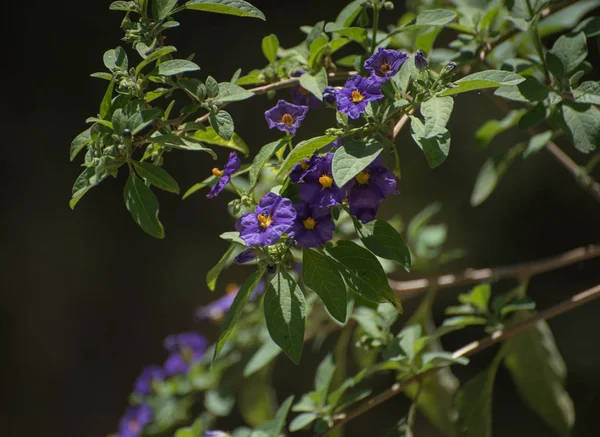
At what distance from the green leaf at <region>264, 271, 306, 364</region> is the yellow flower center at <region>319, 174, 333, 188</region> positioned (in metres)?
0.16

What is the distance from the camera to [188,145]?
885 millimetres

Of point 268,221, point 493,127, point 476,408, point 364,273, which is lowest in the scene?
point 476,408

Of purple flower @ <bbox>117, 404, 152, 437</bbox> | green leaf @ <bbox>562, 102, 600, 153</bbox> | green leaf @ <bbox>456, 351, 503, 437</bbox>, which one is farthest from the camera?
purple flower @ <bbox>117, 404, 152, 437</bbox>

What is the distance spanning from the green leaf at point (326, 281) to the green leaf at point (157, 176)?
0.22 metres

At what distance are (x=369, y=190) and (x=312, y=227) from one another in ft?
0.32

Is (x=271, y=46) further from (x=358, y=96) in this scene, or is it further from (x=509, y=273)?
(x=509, y=273)

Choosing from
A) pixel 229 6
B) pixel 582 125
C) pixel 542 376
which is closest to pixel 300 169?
pixel 229 6

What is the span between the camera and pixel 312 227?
885mm

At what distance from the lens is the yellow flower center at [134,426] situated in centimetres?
179

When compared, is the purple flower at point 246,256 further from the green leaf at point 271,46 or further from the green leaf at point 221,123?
Result: the green leaf at point 271,46

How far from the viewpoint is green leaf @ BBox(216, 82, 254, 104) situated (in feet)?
3.09

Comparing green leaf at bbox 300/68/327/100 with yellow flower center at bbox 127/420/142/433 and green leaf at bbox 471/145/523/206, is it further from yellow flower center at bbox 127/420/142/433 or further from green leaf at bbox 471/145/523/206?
yellow flower center at bbox 127/420/142/433

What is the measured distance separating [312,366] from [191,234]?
733 millimetres

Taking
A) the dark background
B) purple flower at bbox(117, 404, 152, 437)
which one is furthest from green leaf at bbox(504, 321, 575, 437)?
purple flower at bbox(117, 404, 152, 437)
